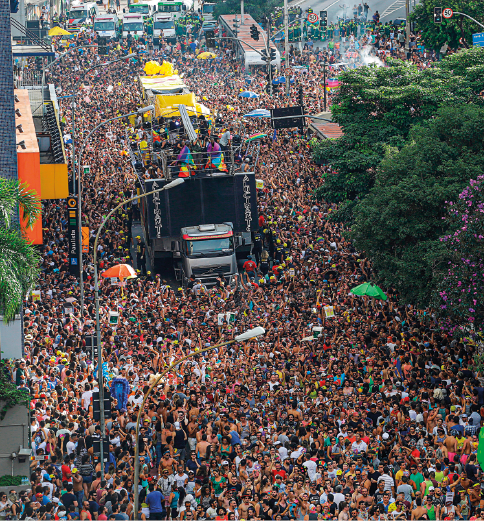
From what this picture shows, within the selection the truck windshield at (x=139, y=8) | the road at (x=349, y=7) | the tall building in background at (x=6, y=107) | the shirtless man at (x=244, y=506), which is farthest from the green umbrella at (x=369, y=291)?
the truck windshield at (x=139, y=8)

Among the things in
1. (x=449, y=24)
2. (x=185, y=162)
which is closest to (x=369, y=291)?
(x=185, y=162)

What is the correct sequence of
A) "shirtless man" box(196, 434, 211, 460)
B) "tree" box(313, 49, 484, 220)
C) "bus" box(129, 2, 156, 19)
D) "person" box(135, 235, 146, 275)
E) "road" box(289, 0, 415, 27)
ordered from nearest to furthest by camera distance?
"shirtless man" box(196, 434, 211, 460) < "tree" box(313, 49, 484, 220) < "person" box(135, 235, 146, 275) < "road" box(289, 0, 415, 27) < "bus" box(129, 2, 156, 19)

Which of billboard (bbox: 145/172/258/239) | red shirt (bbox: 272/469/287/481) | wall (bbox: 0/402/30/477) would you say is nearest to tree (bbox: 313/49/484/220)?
billboard (bbox: 145/172/258/239)

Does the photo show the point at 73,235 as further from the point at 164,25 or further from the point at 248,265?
the point at 164,25

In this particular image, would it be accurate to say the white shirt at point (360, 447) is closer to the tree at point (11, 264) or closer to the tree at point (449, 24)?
the tree at point (11, 264)

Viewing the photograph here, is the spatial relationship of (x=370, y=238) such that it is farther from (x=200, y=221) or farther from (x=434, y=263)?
(x=200, y=221)

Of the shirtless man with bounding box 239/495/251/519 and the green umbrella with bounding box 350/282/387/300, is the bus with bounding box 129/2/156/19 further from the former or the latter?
the shirtless man with bounding box 239/495/251/519
